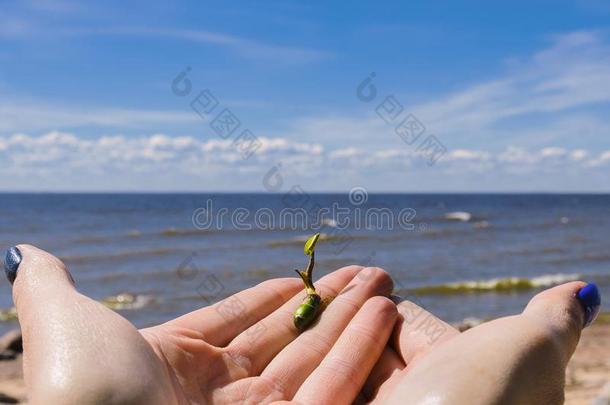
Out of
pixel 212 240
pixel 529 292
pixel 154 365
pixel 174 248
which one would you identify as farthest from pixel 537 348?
pixel 212 240

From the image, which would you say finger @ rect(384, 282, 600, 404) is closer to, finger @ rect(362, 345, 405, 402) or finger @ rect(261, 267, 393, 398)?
finger @ rect(362, 345, 405, 402)

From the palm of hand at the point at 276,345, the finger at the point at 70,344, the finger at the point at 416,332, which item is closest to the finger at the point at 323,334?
the palm of hand at the point at 276,345

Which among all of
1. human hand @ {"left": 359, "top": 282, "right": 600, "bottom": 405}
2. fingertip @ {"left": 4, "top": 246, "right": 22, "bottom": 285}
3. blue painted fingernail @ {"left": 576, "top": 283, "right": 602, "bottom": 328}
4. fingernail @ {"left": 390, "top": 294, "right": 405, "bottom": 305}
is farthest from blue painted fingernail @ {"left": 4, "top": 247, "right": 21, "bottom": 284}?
blue painted fingernail @ {"left": 576, "top": 283, "right": 602, "bottom": 328}

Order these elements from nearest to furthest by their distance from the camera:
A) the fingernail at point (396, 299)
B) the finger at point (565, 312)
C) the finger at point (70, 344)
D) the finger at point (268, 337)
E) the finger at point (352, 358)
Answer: the finger at point (70, 344), the finger at point (565, 312), the finger at point (352, 358), the finger at point (268, 337), the fingernail at point (396, 299)

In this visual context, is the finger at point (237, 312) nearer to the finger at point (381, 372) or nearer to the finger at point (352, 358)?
the finger at point (352, 358)

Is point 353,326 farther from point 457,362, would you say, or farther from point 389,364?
point 457,362
